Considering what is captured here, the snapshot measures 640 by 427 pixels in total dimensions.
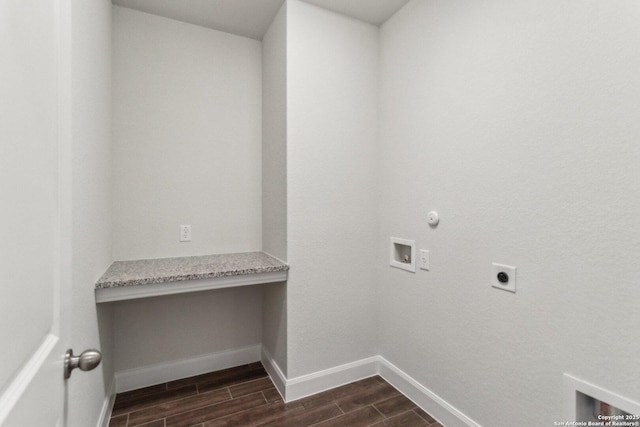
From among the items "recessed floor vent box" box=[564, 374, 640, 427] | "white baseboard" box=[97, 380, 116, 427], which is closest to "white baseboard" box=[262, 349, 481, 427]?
"recessed floor vent box" box=[564, 374, 640, 427]

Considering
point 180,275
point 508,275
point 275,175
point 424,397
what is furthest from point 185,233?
point 508,275

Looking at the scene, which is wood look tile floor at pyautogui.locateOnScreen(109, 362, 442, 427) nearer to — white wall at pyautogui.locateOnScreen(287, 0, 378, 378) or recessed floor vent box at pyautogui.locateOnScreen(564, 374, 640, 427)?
white wall at pyautogui.locateOnScreen(287, 0, 378, 378)

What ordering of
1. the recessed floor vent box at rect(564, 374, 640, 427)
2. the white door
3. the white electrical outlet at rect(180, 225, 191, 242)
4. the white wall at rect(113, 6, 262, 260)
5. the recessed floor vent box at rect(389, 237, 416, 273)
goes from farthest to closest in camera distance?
1. the white electrical outlet at rect(180, 225, 191, 242)
2. the white wall at rect(113, 6, 262, 260)
3. the recessed floor vent box at rect(389, 237, 416, 273)
4. the recessed floor vent box at rect(564, 374, 640, 427)
5. the white door

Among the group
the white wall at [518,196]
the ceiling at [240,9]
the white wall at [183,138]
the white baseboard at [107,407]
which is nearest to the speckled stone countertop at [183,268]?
the white wall at [183,138]

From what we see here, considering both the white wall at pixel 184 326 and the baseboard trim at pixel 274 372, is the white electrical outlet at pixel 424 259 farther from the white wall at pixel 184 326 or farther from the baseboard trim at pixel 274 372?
the white wall at pixel 184 326

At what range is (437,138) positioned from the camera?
183cm

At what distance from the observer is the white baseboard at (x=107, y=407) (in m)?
1.68

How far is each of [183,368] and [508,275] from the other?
7.29ft

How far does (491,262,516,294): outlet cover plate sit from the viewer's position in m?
1.44

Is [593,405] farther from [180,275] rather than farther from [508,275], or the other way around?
[180,275]

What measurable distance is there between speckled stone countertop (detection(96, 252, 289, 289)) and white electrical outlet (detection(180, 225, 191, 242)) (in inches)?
5.5

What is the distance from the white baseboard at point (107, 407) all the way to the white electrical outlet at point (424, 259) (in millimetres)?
1955

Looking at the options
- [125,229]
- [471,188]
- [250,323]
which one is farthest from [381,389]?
[125,229]

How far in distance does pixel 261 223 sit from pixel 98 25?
1.55 m
